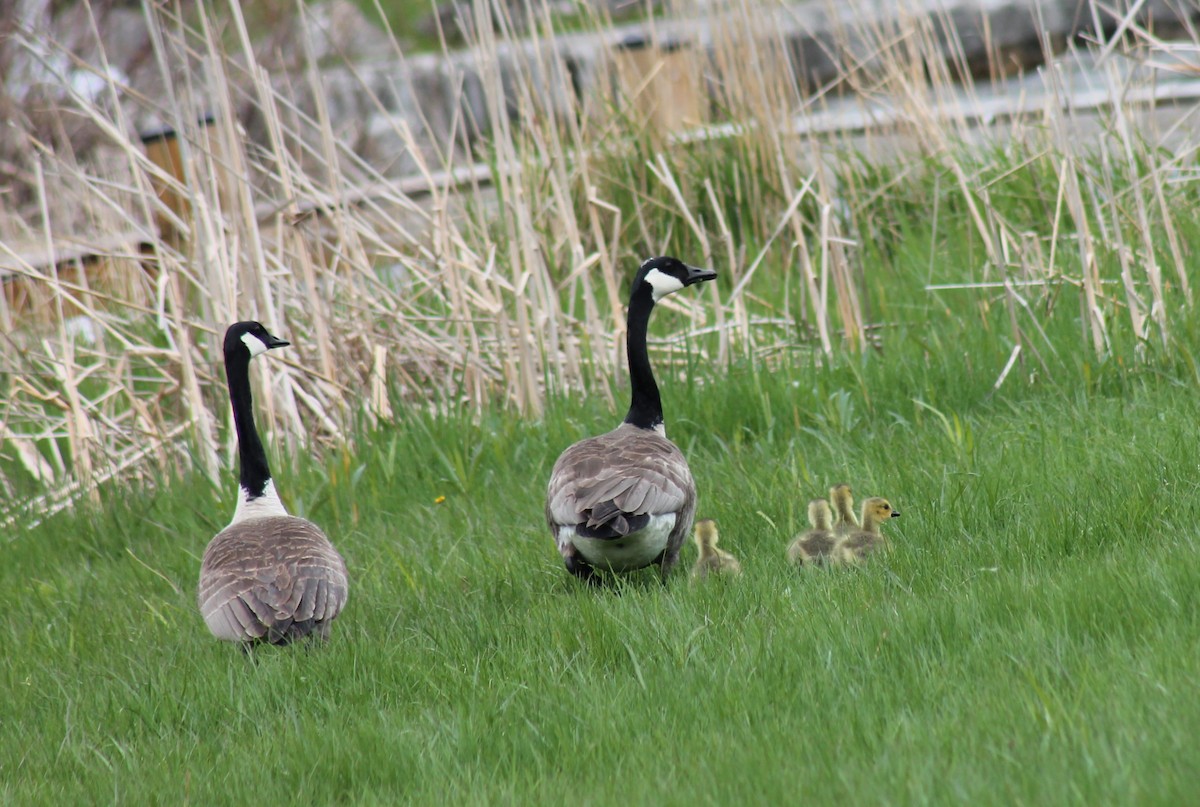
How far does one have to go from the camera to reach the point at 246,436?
529 centimetres

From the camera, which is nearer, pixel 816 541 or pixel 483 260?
pixel 816 541

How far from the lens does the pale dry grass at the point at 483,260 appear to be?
641 centimetres

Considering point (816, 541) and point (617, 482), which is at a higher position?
point (617, 482)

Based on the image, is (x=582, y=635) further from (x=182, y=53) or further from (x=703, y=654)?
(x=182, y=53)

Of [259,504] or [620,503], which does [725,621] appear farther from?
[259,504]

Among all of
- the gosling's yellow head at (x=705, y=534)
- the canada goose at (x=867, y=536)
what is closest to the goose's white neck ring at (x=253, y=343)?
the gosling's yellow head at (x=705, y=534)

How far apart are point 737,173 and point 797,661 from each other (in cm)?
557

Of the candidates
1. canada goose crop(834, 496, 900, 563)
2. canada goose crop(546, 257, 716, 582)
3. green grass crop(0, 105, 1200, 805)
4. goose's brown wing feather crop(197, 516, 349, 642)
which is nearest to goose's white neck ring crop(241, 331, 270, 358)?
green grass crop(0, 105, 1200, 805)

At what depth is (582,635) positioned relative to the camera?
13.3 feet

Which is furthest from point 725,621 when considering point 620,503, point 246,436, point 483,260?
point 483,260

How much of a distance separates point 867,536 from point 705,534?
0.61m

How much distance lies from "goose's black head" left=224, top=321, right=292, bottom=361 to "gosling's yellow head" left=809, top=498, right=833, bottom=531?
220 cm

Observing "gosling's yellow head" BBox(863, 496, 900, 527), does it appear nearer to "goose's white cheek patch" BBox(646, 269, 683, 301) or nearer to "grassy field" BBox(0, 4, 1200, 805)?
"grassy field" BBox(0, 4, 1200, 805)

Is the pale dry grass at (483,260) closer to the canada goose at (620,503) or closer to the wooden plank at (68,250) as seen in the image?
the wooden plank at (68,250)
